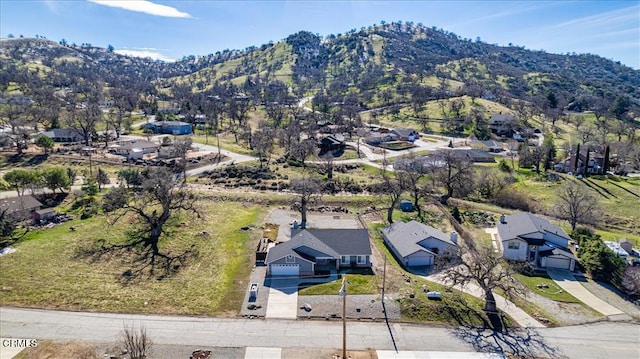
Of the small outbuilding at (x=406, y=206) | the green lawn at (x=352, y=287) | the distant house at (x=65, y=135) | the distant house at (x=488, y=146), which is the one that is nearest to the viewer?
the green lawn at (x=352, y=287)

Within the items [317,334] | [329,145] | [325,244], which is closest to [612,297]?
[325,244]

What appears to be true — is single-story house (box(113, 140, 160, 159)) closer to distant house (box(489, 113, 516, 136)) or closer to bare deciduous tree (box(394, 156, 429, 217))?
bare deciduous tree (box(394, 156, 429, 217))

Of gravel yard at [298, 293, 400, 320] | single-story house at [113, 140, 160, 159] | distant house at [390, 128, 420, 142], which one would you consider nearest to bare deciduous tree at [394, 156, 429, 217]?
gravel yard at [298, 293, 400, 320]

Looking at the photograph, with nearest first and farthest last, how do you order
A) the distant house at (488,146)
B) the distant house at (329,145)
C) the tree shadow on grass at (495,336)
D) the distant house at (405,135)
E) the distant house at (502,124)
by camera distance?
the tree shadow on grass at (495,336) < the distant house at (329,145) < the distant house at (488,146) < the distant house at (405,135) < the distant house at (502,124)

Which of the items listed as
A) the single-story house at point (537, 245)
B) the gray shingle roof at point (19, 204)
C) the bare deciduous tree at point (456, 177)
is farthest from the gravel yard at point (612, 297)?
the gray shingle roof at point (19, 204)

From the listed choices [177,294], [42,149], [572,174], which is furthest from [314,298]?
[42,149]

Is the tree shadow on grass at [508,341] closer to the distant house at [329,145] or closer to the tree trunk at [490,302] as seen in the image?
the tree trunk at [490,302]

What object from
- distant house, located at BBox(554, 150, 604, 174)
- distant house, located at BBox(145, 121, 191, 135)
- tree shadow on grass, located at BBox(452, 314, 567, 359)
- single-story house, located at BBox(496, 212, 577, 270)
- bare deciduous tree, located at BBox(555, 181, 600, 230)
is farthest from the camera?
distant house, located at BBox(145, 121, 191, 135)
